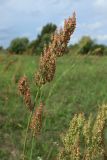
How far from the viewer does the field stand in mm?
5285

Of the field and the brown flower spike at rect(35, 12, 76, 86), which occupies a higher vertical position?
the brown flower spike at rect(35, 12, 76, 86)

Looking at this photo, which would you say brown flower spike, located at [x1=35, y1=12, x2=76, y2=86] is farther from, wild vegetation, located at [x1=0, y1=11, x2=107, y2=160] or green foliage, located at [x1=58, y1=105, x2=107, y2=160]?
green foliage, located at [x1=58, y1=105, x2=107, y2=160]

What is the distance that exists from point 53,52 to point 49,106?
5.92 meters

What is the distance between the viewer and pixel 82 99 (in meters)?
8.77

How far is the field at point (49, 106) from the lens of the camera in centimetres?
529

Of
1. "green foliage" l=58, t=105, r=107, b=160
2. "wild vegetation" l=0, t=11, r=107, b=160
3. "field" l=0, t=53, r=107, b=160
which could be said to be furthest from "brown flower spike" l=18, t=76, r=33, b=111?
"field" l=0, t=53, r=107, b=160

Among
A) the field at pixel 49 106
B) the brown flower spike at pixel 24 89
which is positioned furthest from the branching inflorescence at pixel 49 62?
the field at pixel 49 106

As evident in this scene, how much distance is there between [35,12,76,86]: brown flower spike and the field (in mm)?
1314

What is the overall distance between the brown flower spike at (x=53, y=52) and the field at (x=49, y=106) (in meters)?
1.31

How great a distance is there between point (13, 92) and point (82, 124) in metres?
6.28

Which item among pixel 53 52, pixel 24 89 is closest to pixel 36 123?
pixel 24 89

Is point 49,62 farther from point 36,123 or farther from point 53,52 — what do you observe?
point 36,123

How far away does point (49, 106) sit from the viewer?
25.2ft

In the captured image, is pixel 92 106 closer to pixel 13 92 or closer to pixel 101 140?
pixel 13 92
